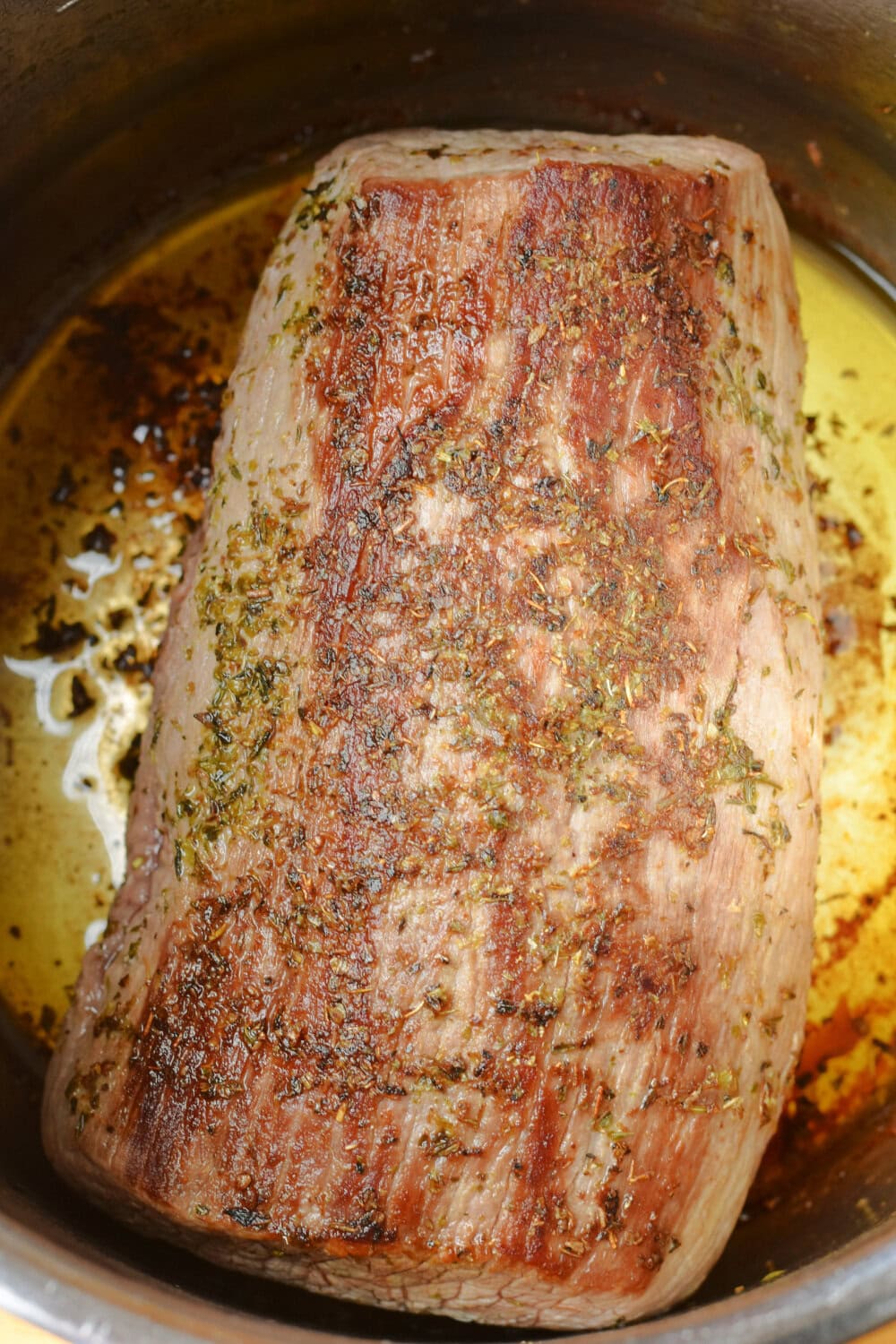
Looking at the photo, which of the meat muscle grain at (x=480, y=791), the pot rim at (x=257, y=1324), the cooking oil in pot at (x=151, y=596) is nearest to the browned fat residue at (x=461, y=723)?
the meat muscle grain at (x=480, y=791)

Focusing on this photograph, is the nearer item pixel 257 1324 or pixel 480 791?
pixel 257 1324

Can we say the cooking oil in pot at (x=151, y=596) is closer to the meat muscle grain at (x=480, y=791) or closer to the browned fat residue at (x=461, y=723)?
the meat muscle grain at (x=480, y=791)

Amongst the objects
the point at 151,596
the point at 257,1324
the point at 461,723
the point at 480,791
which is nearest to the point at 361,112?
the point at 151,596

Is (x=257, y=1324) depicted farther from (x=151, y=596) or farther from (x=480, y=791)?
(x=151, y=596)

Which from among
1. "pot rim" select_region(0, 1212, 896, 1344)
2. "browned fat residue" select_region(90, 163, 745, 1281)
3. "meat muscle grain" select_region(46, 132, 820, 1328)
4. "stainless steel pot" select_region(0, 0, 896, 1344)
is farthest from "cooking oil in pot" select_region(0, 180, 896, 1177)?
"pot rim" select_region(0, 1212, 896, 1344)

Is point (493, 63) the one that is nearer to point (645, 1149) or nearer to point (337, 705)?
point (337, 705)

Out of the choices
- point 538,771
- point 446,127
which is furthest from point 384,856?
point 446,127
